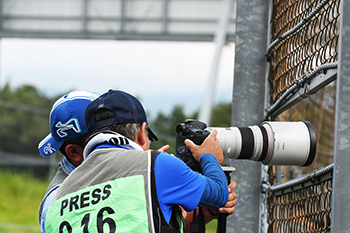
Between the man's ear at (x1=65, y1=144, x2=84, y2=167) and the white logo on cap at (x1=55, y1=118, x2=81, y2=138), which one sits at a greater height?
the white logo on cap at (x1=55, y1=118, x2=81, y2=138)

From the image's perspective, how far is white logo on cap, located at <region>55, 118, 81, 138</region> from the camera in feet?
7.69

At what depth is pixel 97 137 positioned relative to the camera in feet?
6.19

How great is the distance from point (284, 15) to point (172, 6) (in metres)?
7.60

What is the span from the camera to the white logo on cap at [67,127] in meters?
2.34

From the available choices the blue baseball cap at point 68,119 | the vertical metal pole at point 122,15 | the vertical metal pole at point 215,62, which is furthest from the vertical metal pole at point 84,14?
the blue baseball cap at point 68,119

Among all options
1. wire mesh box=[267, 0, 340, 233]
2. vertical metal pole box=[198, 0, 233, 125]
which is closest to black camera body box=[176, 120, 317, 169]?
wire mesh box=[267, 0, 340, 233]

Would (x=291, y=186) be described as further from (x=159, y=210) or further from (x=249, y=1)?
(x=249, y=1)

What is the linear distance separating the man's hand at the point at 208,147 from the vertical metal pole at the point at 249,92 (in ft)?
1.87

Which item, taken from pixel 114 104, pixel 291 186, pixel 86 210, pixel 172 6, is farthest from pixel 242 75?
pixel 172 6

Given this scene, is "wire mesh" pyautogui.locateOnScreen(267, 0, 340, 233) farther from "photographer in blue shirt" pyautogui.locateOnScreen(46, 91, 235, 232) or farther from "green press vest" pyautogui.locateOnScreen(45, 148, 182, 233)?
"green press vest" pyautogui.locateOnScreen(45, 148, 182, 233)

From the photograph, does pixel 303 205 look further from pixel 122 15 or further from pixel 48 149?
pixel 122 15

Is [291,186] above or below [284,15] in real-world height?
below

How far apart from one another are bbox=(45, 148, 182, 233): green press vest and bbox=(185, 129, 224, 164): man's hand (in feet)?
1.11

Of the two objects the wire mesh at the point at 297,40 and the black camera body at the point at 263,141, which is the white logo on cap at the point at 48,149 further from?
the wire mesh at the point at 297,40
